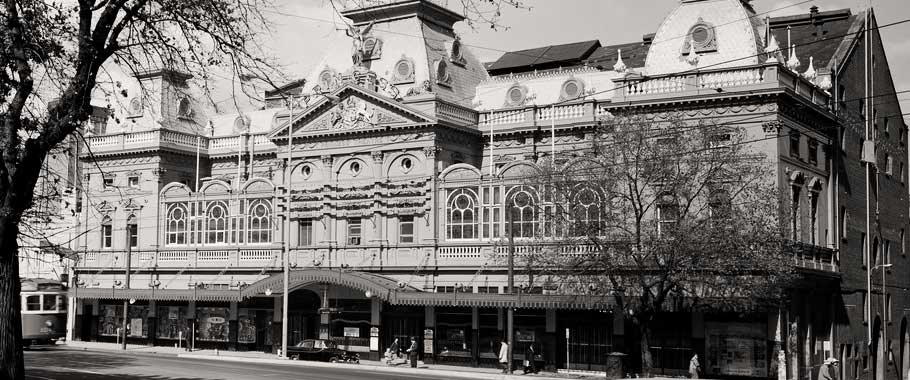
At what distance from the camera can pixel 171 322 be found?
6381 cm

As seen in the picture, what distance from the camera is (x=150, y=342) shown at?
63.9 m

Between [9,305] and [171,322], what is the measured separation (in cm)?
4802

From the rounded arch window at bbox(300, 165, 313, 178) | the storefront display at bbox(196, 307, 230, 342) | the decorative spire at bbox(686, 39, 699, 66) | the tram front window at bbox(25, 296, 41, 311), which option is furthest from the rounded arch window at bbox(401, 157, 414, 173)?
the tram front window at bbox(25, 296, 41, 311)

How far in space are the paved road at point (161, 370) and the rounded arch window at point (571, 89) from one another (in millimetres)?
18924

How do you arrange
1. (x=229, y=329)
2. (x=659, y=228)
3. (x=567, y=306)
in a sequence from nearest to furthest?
(x=659, y=228)
(x=567, y=306)
(x=229, y=329)

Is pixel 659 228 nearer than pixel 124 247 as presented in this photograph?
Yes

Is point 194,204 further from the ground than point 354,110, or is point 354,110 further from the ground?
point 354,110

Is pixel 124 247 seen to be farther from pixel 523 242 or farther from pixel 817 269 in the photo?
pixel 817 269

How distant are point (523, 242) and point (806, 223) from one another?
1286 centimetres

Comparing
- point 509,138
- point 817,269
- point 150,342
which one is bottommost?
point 150,342

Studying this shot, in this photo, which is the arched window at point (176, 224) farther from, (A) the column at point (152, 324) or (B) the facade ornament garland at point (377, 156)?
(B) the facade ornament garland at point (377, 156)

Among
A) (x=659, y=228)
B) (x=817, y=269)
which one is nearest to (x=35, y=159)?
(x=659, y=228)

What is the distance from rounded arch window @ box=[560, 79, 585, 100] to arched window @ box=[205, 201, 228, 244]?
20.7 metres

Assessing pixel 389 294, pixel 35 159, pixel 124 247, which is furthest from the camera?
pixel 124 247
